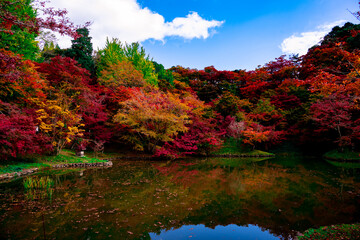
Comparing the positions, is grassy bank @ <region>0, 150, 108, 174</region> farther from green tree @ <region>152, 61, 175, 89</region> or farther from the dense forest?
green tree @ <region>152, 61, 175, 89</region>

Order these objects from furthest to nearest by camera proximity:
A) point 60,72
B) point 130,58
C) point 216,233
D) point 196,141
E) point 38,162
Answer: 1. point 130,58
2. point 196,141
3. point 60,72
4. point 38,162
5. point 216,233

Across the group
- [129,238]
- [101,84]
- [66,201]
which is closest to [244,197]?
[129,238]

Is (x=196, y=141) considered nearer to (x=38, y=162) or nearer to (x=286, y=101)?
(x=38, y=162)

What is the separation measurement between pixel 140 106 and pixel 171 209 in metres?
12.2

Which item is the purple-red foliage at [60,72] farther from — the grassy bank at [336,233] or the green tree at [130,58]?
the grassy bank at [336,233]

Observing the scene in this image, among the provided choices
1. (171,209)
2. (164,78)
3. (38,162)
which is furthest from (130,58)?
(171,209)

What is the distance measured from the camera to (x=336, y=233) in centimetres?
399

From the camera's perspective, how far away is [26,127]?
9867mm

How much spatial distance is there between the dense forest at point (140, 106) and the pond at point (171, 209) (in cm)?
362

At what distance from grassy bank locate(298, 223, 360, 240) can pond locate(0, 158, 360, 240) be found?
0.41m

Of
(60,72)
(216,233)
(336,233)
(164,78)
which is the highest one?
(164,78)

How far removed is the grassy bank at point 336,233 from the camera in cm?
382

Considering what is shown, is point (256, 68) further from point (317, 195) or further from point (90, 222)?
point (90, 222)

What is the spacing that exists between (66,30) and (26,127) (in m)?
7.50
